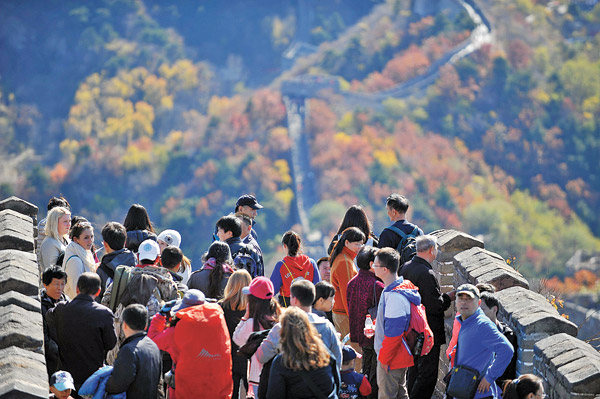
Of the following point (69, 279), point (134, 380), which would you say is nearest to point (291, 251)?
point (69, 279)

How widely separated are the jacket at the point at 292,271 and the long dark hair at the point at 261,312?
128 centimetres

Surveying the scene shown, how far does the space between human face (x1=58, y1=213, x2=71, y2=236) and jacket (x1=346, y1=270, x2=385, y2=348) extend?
7.80 feet

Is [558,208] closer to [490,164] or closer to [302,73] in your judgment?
[490,164]

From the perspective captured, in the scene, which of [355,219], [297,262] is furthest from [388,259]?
[355,219]

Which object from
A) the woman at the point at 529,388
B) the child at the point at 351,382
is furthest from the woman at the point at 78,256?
the woman at the point at 529,388

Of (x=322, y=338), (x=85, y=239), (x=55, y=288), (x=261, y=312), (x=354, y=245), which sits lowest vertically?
(x=322, y=338)

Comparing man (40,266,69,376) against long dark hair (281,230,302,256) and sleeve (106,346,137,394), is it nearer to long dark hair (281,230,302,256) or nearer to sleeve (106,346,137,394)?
sleeve (106,346,137,394)

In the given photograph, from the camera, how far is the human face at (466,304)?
4965mm

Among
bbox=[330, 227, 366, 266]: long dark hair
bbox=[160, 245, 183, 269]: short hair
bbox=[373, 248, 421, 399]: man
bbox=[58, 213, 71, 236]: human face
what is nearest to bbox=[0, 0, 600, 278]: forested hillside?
bbox=[58, 213, 71, 236]: human face

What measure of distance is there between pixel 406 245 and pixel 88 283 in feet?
9.04

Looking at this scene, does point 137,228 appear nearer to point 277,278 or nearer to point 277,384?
point 277,278

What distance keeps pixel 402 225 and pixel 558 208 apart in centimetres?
5755

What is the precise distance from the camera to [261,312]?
4.86 m

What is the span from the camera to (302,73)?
75.0 m
